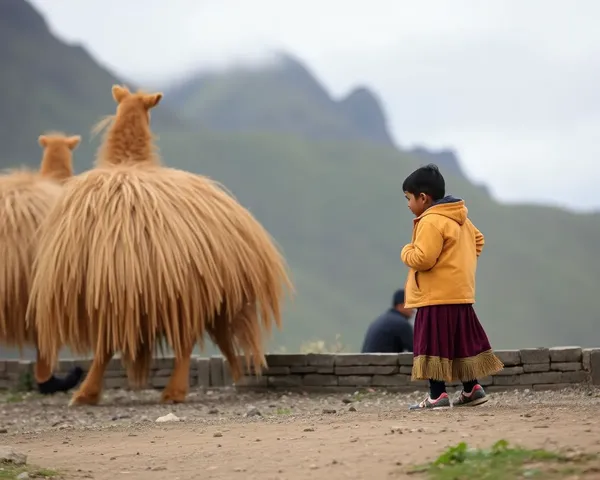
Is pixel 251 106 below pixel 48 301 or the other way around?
the other way around

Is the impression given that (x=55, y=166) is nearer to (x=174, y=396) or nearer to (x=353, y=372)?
(x=174, y=396)

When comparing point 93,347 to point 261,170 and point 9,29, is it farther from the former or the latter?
point 9,29

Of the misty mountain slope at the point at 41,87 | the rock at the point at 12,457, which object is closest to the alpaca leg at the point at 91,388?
the rock at the point at 12,457

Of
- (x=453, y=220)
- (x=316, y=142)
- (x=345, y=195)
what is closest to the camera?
(x=453, y=220)

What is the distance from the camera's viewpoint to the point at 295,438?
595 centimetres

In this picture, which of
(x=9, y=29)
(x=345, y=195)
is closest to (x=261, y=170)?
(x=345, y=195)

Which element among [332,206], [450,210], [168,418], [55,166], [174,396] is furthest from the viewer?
[332,206]

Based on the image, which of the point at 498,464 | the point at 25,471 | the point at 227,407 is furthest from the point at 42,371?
the point at 498,464

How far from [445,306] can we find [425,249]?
13.8 inches

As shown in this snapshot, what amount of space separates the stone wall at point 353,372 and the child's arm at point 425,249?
81.3 inches

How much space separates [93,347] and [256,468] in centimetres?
444

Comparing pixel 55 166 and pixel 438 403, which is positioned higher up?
pixel 55 166

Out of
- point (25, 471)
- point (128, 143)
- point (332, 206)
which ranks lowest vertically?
point (25, 471)

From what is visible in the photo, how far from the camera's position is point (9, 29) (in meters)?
110
